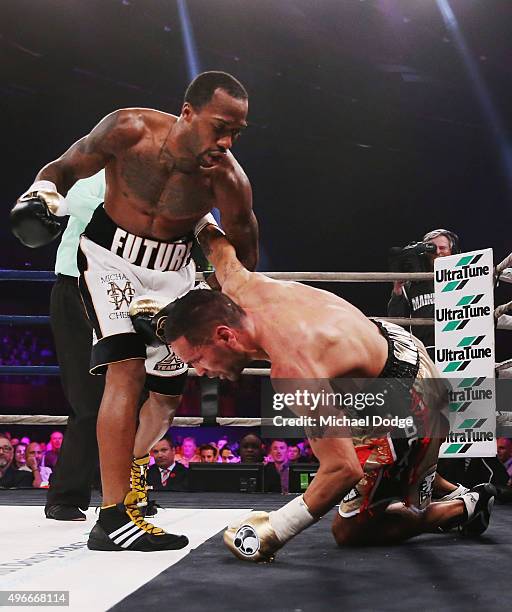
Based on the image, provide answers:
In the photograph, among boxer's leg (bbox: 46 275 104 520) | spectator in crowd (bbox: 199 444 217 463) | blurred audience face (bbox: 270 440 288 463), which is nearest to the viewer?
boxer's leg (bbox: 46 275 104 520)

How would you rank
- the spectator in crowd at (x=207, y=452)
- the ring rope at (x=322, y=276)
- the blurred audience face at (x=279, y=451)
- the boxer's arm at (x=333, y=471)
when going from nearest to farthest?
the boxer's arm at (x=333, y=471) → the ring rope at (x=322, y=276) → the spectator in crowd at (x=207, y=452) → the blurred audience face at (x=279, y=451)

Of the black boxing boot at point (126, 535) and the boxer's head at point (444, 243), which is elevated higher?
the boxer's head at point (444, 243)

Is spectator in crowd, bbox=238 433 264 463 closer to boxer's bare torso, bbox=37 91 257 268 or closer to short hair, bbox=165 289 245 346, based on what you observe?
boxer's bare torso, bbox=37 91 257 268

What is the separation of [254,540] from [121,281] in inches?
24.8

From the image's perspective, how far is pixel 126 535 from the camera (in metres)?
1.44

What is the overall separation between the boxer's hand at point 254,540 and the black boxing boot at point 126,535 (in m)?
0.15

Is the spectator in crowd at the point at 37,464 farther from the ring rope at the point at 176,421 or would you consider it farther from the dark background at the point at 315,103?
the dark background at the point at 315,103

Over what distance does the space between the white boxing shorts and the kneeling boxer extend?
0.37 ft

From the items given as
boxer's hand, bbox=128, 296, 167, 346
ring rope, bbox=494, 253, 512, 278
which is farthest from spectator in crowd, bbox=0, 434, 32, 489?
ring rope, bbox=494, 253, 512, 278

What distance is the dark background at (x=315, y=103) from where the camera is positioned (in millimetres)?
6652

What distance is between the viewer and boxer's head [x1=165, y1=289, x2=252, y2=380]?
4.54 ft

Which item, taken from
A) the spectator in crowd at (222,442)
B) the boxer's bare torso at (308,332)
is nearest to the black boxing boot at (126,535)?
the boxer's bare torso at (308,332)

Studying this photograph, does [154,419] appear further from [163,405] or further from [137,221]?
[137,221]

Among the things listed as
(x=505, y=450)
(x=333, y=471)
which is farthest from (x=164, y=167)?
(x=505, y=450)
